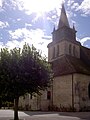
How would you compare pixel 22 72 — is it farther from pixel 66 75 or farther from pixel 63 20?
pixel 63 20

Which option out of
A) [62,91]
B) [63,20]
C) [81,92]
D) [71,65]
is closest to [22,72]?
[81,92]

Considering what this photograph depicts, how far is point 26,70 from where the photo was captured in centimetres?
2061

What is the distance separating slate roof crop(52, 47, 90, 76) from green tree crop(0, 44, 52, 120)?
15947 mm

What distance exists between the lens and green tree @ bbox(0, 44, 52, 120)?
20.1 metres

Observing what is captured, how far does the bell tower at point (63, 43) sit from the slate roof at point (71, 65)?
1.50 metres

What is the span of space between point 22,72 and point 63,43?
27.1m

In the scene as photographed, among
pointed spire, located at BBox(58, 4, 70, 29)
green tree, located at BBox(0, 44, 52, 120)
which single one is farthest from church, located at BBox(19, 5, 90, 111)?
green tree, located at BBox(0, 44, 52, 120)

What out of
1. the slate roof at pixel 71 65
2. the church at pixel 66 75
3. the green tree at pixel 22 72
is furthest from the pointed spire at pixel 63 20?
the green tree at pixel 22 72

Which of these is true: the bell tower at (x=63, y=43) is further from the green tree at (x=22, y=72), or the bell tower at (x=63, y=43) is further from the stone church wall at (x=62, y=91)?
the green tree at (x=22, y=72)

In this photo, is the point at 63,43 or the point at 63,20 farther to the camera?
the point at 63,20

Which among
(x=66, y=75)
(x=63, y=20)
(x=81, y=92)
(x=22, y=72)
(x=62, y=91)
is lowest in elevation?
(x=81, y=92)

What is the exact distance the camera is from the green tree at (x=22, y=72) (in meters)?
20.1

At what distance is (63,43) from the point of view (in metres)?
46.5

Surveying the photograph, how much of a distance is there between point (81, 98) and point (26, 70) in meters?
18.1
